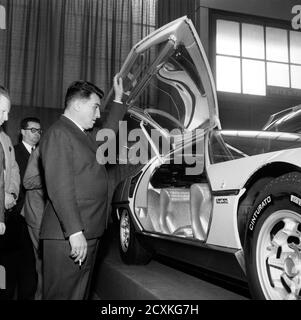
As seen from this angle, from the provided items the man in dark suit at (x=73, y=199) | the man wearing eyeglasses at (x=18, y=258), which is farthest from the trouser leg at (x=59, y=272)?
the man wearing eyeglasses at (x=18, y=258)

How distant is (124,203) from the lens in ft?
12.0

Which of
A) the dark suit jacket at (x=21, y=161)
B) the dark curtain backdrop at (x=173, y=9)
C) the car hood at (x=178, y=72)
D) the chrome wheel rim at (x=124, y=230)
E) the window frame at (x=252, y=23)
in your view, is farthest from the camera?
the window frame at (x=252, y=23)

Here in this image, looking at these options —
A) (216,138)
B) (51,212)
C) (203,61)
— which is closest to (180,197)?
(216,138)

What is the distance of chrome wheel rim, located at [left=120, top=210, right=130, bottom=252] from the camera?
3.56m

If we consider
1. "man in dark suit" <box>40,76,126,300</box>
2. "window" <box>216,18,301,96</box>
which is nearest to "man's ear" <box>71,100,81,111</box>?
"man in dark suit" <box>40,76,126,300</box>

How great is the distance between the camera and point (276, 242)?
1675 millimetres

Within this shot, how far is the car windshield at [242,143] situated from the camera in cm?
226

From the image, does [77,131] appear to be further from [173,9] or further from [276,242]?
[173,9]

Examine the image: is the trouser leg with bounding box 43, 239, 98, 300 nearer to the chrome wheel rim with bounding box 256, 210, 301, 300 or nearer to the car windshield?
the chrome wheel rim with bounding box 256, 210, 301, 300

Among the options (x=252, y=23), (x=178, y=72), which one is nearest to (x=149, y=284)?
(x=178, y=72)

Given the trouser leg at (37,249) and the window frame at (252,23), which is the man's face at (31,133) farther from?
the window frame at (252,23)

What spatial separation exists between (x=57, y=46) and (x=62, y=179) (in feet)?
17.9
